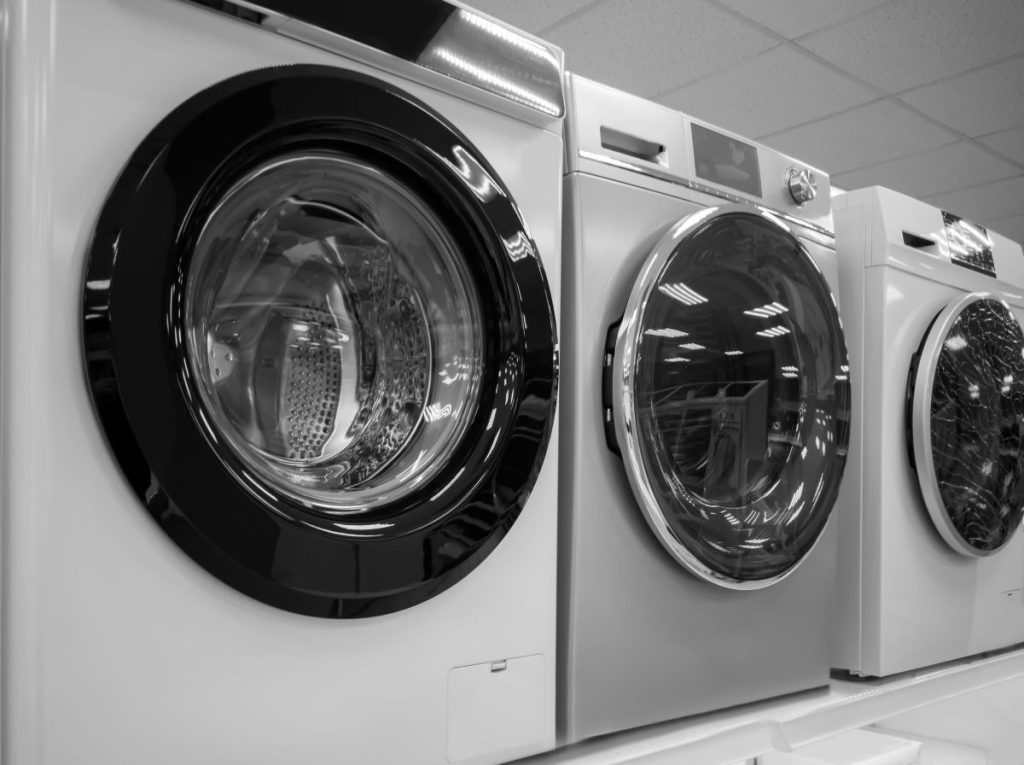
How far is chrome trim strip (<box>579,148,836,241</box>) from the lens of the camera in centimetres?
114

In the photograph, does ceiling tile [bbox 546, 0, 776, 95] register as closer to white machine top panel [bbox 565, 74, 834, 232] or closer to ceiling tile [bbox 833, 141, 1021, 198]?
ceiling tile [bbox 833, 141, 1021, 198]

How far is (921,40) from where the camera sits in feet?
9.96

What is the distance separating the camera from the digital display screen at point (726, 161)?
1269mm

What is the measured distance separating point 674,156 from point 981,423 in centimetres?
90

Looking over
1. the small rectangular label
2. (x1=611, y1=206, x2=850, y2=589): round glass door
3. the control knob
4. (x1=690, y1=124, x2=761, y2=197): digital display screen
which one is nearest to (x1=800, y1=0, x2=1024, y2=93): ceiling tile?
the control knob

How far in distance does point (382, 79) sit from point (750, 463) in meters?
0.75

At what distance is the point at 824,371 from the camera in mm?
1356

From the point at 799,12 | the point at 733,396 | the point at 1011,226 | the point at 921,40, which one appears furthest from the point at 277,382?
the point at 1011,226

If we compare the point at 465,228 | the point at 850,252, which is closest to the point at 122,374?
the point at 465,228

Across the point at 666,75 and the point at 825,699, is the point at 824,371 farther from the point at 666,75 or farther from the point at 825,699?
the point at 666,75

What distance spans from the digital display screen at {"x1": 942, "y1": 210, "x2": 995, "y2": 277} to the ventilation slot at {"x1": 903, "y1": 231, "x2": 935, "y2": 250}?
2.1 inches

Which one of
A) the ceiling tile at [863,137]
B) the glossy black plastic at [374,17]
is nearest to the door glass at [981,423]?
the glossy black plastic at [374,17]

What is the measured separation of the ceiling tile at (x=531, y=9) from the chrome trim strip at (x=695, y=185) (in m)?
1.80

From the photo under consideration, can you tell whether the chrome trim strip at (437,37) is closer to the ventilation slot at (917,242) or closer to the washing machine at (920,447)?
the washing machine at (920,447)
